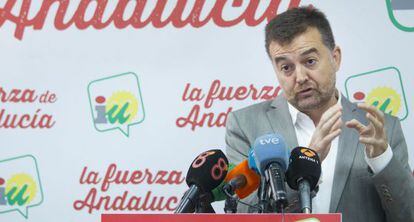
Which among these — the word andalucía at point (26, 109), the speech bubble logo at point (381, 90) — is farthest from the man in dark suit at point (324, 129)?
the word andalucía at point (26, 109)

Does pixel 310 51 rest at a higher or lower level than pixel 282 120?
higher

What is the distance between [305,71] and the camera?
212cm

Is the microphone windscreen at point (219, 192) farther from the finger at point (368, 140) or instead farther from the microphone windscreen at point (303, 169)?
the finger at point (368, 140)

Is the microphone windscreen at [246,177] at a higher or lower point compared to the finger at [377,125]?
lower

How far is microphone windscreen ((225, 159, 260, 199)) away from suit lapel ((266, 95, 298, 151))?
0.57 metres

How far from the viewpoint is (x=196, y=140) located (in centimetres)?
289

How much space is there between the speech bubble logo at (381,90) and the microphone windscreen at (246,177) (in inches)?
55.3

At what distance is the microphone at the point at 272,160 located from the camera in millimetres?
1272

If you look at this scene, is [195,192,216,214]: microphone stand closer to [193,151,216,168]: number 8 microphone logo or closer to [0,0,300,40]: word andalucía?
[193,151,216,168]: number 8 microphone logo

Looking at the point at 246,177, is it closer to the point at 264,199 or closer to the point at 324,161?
the point at 264,199

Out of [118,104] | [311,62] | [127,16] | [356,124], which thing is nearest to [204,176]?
[356,124]

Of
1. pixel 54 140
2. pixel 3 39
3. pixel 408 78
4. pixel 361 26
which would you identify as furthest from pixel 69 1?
pixel 408 78

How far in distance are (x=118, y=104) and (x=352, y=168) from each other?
4.26 feet

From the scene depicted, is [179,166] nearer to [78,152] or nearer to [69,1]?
[78,152]
